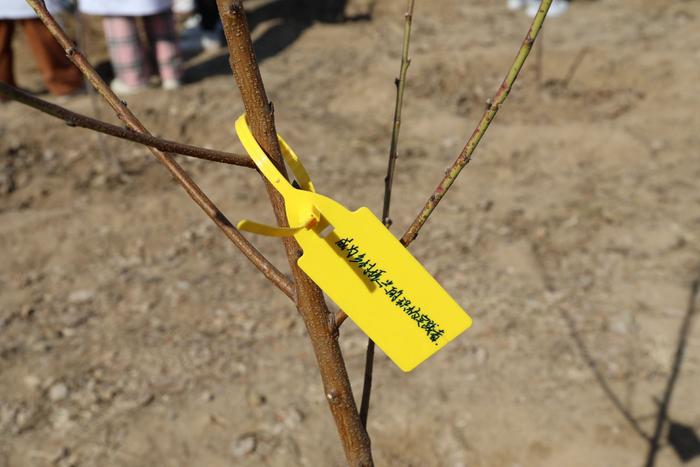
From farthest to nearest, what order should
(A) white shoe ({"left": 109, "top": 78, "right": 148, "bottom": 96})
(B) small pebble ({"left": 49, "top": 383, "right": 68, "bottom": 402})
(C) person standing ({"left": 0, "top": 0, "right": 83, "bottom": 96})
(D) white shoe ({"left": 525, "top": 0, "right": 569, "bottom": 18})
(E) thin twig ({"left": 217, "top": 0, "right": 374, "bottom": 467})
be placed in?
(D) white shoe ({"left": 525, "top": 0, "right": 569, "bottom": 18})
(A) white shoe ({"left": 109, "top": 78, "right": 148, "bottom": 96})
(C) person standing ({"left": 0, "top": 0, "right": 83, "bottom": 96})
(B) small pebble ({"left": 49, "top": 383, "right": 68, "bottom": 402})
(E) thin twig ({"left": 217, "top": 0, "right": 374, "bottom": 467})

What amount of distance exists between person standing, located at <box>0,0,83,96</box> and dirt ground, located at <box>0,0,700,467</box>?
15.7 inches

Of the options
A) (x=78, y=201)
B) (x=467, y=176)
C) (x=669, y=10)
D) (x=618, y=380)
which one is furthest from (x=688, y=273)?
(x=669, y=10)

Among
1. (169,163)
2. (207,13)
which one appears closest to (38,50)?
(207,13)

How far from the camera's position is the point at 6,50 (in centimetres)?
415

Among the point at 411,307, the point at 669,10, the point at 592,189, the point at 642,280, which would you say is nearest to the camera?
the point at 411,307

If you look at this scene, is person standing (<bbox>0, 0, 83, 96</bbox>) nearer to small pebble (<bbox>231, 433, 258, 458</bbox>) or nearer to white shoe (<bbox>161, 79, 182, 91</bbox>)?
white shoe (<bbox>161, 79, 182, 91</bbox>)

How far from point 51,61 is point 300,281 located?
422cm

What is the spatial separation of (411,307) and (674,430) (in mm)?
1654

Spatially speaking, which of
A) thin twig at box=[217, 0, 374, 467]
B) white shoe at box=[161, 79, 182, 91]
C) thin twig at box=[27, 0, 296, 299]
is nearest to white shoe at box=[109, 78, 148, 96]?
white shoe at box=[161, 79, 182, 91]

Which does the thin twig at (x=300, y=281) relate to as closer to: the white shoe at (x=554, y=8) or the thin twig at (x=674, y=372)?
the thin twig at (x=674, y=372)

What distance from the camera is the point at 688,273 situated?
8.63 ft

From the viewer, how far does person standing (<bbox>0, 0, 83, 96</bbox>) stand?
13.3 ft

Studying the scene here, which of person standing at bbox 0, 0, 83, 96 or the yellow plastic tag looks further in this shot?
person standing at bbox 0, 0, 83, 96

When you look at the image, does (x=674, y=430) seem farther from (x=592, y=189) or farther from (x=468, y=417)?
(x=592, y=189)
